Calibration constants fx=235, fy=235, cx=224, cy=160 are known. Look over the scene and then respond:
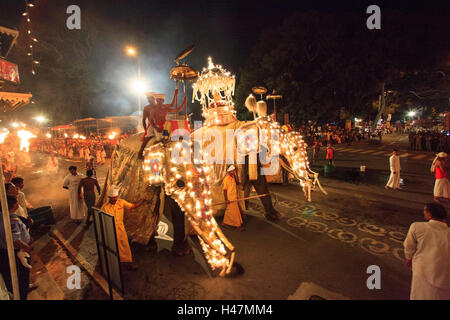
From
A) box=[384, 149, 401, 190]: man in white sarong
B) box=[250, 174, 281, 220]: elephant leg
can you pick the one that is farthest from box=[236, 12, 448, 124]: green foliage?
box=[250, 174, 281, 220]: elephant leg

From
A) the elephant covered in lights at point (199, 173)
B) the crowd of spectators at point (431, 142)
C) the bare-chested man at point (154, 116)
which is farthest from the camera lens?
the crowd of spectators at point (431, 142)

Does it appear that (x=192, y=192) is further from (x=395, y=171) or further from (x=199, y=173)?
Answer: (x=395, y=171)

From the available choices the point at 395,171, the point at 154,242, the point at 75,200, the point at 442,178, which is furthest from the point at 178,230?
the point at 395,171

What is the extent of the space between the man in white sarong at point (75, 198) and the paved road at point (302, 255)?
0.65 m

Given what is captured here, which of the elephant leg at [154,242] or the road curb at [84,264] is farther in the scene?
the elephant leg at [154,242]

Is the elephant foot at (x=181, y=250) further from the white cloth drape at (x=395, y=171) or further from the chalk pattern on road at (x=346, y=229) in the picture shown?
the white cloth drape at (x=395, y=171)

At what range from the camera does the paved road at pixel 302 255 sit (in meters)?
3.75

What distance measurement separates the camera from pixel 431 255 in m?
2.85

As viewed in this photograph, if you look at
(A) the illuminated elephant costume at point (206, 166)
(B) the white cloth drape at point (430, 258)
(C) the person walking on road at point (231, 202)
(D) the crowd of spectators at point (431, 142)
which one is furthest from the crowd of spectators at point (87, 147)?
(D) the crowd of spectators at point (431, 142)

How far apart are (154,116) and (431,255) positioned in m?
4.74

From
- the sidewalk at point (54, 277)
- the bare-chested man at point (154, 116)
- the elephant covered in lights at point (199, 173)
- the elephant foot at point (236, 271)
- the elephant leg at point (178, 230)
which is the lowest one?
the sidewalk at point (54, 277)

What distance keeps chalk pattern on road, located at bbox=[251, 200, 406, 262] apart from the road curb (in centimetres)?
422

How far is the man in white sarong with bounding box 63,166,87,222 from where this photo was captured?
6.61 metres
